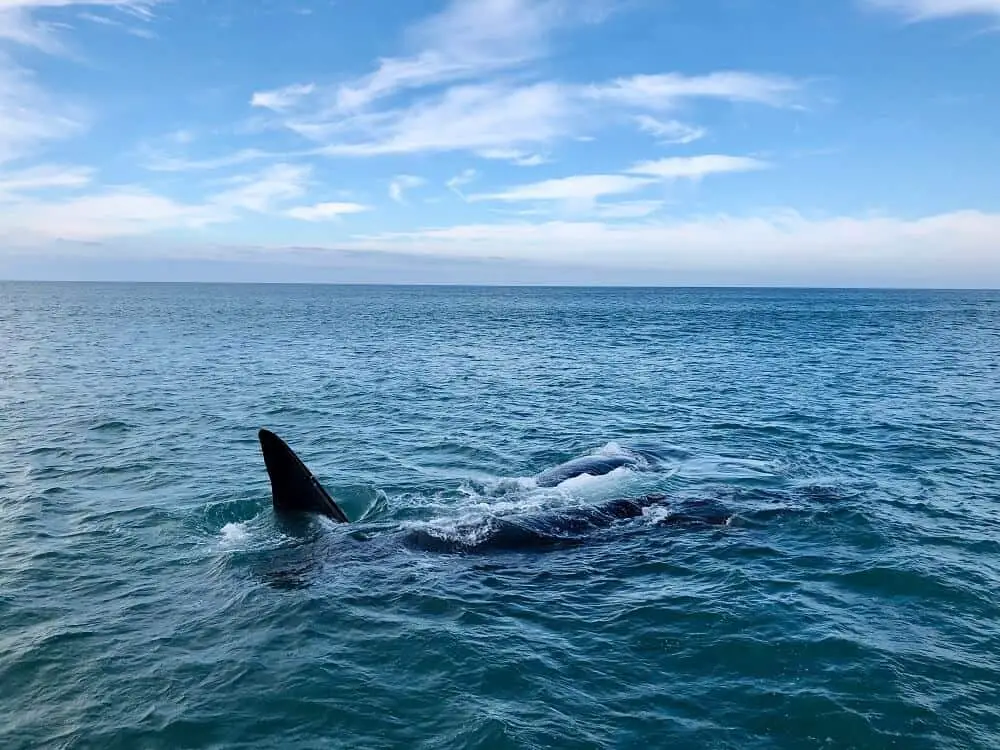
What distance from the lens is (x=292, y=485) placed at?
1942cm

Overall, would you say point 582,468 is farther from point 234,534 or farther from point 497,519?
point 234,534

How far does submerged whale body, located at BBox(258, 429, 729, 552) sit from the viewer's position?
714 inches

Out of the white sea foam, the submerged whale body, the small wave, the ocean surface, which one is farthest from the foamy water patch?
the small wave

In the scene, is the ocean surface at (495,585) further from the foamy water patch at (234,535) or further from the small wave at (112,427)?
the small wave at (112,427)

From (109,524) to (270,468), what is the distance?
588cm

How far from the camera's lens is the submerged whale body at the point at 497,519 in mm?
18125

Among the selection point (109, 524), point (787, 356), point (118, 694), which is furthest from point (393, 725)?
point (787, 356)

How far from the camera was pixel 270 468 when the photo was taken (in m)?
18.9

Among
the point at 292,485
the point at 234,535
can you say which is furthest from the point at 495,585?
the point at 234,535

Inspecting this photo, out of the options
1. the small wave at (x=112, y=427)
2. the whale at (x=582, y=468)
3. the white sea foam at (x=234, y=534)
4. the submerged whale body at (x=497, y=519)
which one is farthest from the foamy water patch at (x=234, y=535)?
the small wave at (x=112, y=427)

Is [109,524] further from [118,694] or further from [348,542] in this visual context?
[118,694]

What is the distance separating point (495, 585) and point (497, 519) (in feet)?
11.3

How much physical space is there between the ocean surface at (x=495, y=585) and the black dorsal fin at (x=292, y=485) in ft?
2.84

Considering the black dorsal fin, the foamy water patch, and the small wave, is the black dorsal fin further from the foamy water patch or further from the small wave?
the small wave
